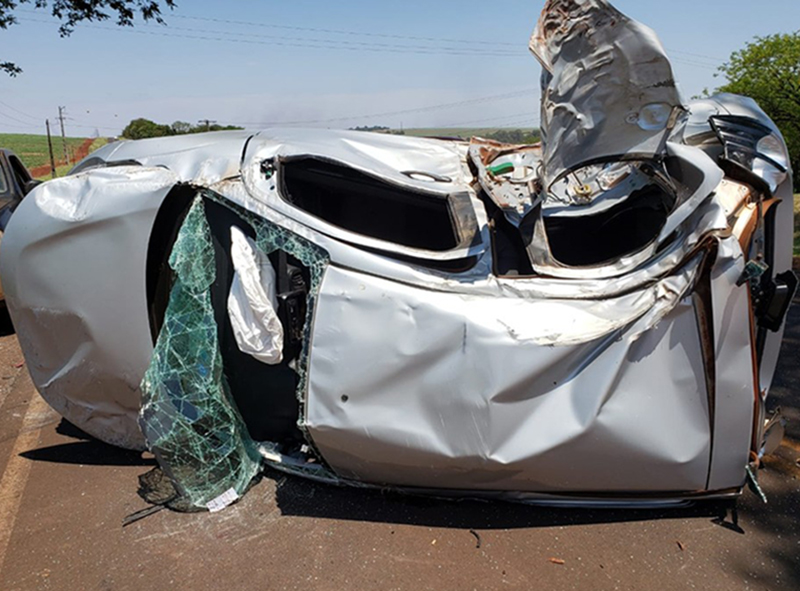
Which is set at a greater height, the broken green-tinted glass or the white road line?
the broken green-tinted glass

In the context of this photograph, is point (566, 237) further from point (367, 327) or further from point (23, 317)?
point (23, 317)

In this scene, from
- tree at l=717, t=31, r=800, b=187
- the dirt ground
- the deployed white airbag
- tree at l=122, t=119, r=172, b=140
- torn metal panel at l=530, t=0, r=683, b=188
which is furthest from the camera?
tree at l=122, t=119, r=172, b=140

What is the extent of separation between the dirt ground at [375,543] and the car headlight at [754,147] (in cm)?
142

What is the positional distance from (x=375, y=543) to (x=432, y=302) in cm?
101

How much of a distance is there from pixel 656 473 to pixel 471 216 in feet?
4.09

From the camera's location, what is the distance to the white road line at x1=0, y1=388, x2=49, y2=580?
2609 millimetres

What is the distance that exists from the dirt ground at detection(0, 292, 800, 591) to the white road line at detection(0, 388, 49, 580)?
1 centimetres

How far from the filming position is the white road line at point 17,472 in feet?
8.56

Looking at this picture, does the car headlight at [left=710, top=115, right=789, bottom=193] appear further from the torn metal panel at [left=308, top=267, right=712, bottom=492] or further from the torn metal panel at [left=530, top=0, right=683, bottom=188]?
the torn metal panel at [left=308, top=267, right=712, bottom=492]

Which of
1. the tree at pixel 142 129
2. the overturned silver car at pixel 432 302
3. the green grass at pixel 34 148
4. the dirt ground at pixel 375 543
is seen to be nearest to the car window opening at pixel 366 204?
the overturned silver car at pixel 432 302

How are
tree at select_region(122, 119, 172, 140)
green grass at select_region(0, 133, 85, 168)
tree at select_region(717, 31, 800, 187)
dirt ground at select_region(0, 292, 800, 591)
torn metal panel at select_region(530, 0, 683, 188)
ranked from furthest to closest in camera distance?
green grass at select_region(0, 133, 85, 168), tree at select_region(122, 119, 172, 140), tree at select_region(717, 31, 800, 187), dirt ground at select_region(0, 292, 800, 591), torn metal panel at select_region(530, 0, 683, 188)

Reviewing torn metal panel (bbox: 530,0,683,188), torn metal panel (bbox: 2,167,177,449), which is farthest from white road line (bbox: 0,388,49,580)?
torn metal panel (bbox: 530,0,683,188)

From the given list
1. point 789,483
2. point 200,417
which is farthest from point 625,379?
point 200,417

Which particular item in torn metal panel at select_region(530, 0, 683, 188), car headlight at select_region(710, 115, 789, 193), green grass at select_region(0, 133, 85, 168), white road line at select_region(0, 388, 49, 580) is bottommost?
green grass at select_region(0, 133, 85, 168)
